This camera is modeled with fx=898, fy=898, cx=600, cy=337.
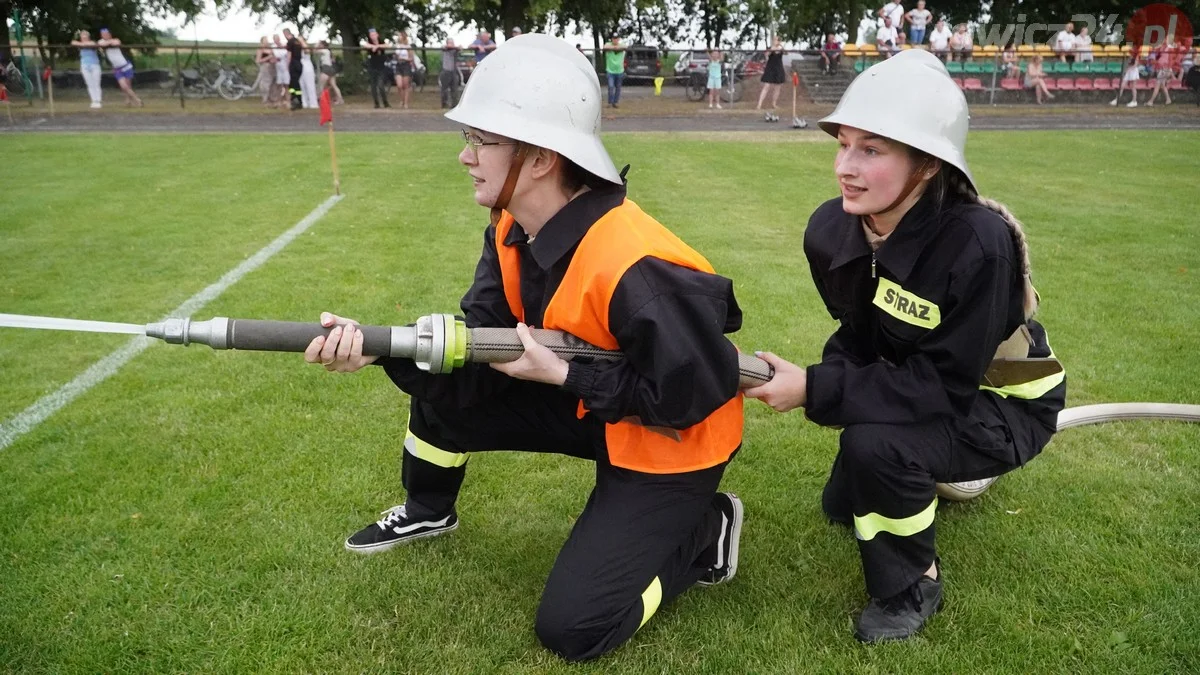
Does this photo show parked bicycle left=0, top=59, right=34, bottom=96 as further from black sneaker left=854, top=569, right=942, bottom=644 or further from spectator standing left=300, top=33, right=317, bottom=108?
black sneaker left=854, top=569, right=942, bottom=644

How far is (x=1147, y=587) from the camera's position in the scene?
3.12m

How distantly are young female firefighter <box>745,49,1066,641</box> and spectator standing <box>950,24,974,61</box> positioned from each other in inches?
981

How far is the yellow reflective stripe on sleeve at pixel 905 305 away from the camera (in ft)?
9.07

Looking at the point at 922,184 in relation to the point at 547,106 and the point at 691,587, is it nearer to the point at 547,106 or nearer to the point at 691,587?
the point at 547,106

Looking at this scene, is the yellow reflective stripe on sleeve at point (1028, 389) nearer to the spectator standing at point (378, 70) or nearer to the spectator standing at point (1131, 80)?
the spectator standing at point (378, 70)

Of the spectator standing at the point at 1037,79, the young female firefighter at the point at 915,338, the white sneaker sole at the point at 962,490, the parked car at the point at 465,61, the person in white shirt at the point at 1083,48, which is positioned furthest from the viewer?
the person in white shirt at the point at 1083,48

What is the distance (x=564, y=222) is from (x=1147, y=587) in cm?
239

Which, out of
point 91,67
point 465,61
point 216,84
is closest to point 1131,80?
point 465,61

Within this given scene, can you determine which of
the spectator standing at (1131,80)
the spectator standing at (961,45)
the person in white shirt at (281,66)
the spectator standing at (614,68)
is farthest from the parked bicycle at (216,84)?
the spectator standing at (1131,80)

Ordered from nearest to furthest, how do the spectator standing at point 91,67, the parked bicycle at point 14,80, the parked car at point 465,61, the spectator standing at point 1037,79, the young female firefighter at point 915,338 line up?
the young female firefighter at point 915,338
the spectator standing at point 91,67
the parked bicycle at point 14,80
the parked car at point 465,61
the spectator standing at point 1037,79

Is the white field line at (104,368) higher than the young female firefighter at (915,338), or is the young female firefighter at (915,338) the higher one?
the young female firefighter at (915,338)

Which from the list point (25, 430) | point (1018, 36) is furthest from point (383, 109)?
point (1018, 36)

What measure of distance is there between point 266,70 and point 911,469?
26325 millimetres

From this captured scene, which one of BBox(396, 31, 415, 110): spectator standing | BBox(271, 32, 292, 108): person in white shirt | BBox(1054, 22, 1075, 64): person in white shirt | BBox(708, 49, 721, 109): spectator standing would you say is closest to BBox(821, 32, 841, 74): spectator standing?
BBox(708, 49, 721, 109): spectator standing
